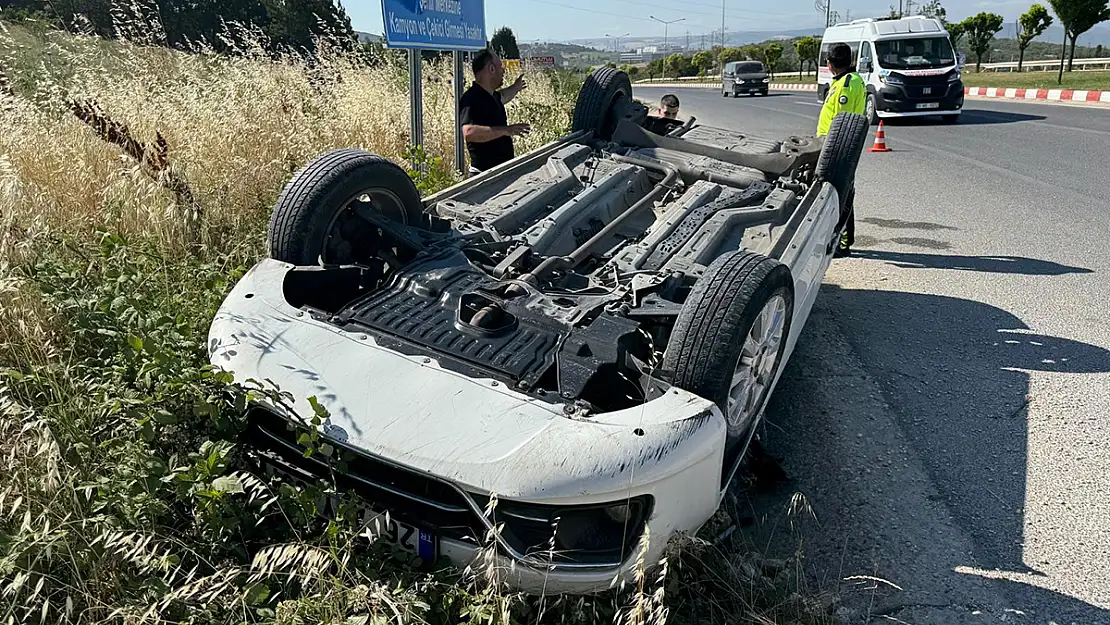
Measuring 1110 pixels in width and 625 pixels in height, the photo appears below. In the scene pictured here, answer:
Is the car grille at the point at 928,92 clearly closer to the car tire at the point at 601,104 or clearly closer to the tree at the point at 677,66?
the car tire at the point at 601,104

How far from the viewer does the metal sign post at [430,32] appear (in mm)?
5875

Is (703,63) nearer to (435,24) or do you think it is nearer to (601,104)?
(435,24)

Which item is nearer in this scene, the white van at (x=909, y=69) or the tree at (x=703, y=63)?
the white van at (x=909, y=69)

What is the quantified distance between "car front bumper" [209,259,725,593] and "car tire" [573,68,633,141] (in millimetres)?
3515

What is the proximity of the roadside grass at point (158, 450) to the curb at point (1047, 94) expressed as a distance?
21.2 metres

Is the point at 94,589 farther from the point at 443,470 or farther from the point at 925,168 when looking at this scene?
the point at 925,168

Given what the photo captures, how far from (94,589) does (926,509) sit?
9.29 feet

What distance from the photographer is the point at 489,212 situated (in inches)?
167

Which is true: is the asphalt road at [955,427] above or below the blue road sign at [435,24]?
below

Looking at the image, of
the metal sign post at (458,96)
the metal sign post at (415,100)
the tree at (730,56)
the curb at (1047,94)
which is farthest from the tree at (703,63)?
the metal sign post at (415,100)

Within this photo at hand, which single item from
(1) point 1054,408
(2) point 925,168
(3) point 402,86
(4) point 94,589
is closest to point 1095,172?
(2) point 925,168

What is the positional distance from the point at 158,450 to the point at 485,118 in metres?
3.81

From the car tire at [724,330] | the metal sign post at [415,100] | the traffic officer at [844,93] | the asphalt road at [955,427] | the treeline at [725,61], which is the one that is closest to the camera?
the car tire at [724,330]

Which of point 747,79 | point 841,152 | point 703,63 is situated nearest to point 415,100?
point 841,152
